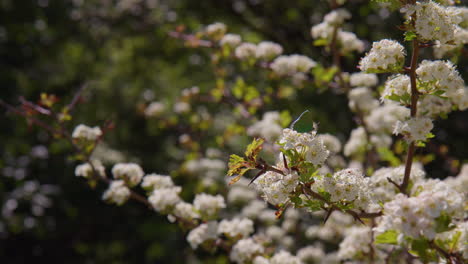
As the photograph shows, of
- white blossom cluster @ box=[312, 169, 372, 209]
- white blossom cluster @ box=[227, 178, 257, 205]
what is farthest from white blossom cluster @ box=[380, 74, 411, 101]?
white blossom cluster @ box=[227, 178, 257, 205]

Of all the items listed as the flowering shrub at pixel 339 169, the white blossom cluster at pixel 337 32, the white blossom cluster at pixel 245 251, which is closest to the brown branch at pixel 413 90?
the flowering shrub at pixel 339 169

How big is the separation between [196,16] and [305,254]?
178 inches

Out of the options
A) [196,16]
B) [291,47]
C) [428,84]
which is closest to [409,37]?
[428,84]

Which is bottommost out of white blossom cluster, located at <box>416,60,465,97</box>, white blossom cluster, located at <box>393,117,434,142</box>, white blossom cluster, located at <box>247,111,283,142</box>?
white blossom cluster, located at <box>247,111,283,142</box>

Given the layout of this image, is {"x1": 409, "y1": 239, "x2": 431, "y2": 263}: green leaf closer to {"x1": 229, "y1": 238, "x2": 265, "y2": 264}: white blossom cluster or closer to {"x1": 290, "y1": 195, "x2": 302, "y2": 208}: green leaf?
{"x1": 290, "y1": 195, "x2": 302, "y2": 208}: green leaf

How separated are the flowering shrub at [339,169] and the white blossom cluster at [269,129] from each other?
1 cm

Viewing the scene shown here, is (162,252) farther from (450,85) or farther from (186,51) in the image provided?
(450,85)

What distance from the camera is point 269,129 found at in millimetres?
3047

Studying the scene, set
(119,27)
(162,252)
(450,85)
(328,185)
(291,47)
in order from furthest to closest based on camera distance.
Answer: (119,27) < (162,252) < (291,47) < (450,85) < (328,185)

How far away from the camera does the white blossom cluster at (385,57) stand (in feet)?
5.22

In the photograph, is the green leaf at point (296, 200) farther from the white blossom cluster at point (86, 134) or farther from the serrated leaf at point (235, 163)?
the white blossom cluster at point (86, 134)

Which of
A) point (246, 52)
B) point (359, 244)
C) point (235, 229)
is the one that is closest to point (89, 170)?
point (235, 229)

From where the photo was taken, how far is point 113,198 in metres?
2.44

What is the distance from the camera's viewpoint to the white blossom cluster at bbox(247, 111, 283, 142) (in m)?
3.03
